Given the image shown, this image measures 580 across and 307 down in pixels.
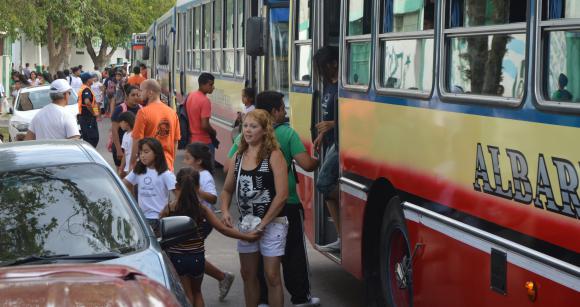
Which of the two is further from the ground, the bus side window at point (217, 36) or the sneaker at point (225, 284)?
the bus side window at point (217, 36)

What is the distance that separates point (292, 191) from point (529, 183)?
10.1ft

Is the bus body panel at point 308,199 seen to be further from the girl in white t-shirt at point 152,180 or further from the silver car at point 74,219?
the silver car at point 74,219

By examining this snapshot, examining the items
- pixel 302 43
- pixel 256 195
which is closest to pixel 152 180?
pixel 256 195

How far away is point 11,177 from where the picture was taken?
20.5ft

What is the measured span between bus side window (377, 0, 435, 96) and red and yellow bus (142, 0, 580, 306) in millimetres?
14

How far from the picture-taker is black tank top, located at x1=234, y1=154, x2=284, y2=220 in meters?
7.91

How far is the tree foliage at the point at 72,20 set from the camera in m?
32.4

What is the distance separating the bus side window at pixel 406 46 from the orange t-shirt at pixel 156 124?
4077mm

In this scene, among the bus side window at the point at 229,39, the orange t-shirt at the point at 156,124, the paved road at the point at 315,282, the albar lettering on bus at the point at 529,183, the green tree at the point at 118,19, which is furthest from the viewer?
the green tree at the point at 118,19

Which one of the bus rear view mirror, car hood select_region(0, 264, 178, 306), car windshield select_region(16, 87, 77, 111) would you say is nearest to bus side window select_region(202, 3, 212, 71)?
car windshield select_region(16, 87, 77, 111)

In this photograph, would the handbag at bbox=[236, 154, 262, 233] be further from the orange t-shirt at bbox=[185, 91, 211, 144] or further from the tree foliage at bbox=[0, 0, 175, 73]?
the tree foliage at bbox=[0, 0, 175, 73]

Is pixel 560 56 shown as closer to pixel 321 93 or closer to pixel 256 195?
pixel 256 195

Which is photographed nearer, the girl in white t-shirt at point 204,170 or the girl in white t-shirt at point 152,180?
the girl in white t-shirt at point 204,170

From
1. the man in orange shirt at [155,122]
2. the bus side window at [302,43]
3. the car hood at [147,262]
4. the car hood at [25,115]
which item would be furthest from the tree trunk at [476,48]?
the car hood at [25,115]
